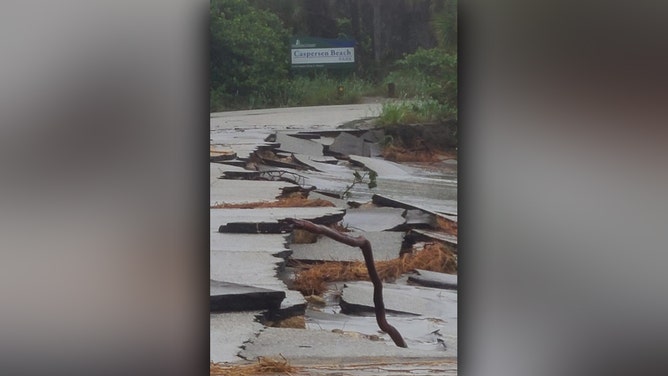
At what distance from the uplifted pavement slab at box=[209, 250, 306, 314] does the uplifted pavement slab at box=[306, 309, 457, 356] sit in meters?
0.06

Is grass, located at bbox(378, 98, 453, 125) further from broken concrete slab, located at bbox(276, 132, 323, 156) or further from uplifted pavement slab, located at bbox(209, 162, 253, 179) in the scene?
uplifted pavement slab, located at bbox(209, 162, 253, 179)

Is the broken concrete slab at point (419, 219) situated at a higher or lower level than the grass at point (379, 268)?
higher

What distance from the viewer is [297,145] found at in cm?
196

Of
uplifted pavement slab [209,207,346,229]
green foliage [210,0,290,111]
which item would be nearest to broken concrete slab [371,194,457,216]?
uplifted pavement slab [209,207,346,229]

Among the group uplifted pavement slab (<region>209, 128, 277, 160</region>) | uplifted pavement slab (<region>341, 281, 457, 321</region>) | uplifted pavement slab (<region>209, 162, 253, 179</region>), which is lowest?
uplifted pavement slab (<region>341, 281, 457, 321</region>)

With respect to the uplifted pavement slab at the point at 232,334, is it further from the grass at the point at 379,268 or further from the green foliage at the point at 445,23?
the green foliage at the point at 445,23

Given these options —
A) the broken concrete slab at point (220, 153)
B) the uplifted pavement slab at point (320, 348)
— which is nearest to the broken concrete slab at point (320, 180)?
the broken concrete slab at point (220, 153)

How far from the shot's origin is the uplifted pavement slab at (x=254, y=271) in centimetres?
193

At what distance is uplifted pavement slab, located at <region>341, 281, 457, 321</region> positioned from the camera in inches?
75.1

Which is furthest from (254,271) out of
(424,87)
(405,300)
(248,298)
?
(424,87)

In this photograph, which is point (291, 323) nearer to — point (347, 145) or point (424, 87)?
point (347, 145)
